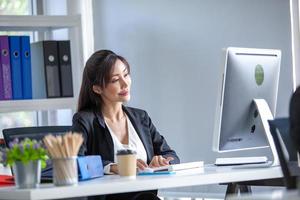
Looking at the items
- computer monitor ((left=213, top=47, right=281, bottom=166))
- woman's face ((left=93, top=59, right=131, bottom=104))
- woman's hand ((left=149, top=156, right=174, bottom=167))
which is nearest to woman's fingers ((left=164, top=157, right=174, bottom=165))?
woman's hand ((left=149, top=156, right=174, bottom=167))

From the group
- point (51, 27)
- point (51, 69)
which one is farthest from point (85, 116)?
point (51, 27)

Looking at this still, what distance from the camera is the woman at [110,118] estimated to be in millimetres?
3287

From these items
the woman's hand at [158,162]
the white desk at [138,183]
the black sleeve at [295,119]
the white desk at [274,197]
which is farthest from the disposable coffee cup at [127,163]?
the white desk at [274,197]

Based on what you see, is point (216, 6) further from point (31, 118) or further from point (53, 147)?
point (53, 147)

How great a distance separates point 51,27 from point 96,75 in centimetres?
99

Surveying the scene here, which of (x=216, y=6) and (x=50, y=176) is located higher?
(x=216, y=6)

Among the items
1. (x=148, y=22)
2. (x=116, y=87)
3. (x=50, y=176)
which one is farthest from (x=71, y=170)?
(x=148, y=22)

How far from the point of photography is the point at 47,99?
13.4 feet

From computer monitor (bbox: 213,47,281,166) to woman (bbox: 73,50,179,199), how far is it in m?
0.34

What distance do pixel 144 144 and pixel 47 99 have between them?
0.92m

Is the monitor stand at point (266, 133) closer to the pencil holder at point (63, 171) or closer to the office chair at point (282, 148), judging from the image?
the office chair at point (282, 148)

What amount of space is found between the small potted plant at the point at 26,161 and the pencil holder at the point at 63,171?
60 millimetres

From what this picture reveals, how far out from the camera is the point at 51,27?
4270 mm

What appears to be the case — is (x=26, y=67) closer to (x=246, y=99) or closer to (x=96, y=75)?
(x=96, y=75)
